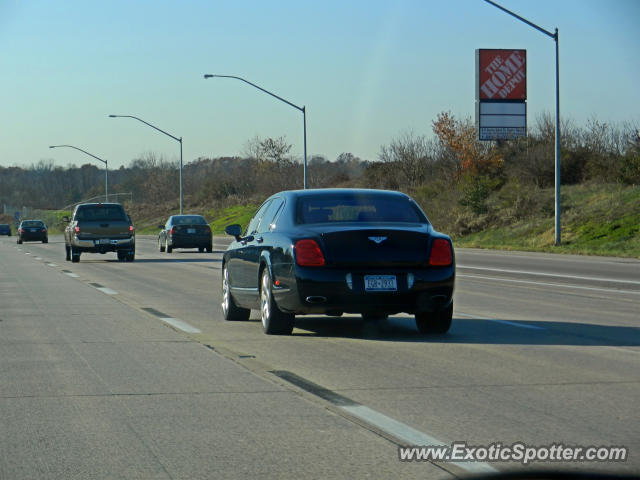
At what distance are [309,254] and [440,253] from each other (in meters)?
1.42

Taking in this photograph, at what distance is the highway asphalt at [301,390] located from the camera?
19.0 ft

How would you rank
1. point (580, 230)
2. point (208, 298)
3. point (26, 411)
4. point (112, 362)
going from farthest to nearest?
point (580, 230)
point (208, 298)
point (112, 362)
point (26, 411)

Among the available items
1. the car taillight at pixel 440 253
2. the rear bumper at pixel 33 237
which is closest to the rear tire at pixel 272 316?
the car taillight at pixel 440 253

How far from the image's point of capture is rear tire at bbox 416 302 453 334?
1148 cm

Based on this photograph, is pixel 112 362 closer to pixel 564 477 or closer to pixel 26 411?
pixel 26 411

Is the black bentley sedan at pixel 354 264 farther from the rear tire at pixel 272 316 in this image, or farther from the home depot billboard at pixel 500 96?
the home depot billboard at pixel 500 96

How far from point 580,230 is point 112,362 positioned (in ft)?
105

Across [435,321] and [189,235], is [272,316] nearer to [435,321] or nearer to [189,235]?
[435,321]

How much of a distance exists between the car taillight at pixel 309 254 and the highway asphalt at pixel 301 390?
0.85m

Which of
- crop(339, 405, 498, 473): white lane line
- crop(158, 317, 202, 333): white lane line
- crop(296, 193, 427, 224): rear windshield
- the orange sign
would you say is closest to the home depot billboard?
the orange sign

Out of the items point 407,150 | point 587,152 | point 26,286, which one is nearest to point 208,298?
point 26,286

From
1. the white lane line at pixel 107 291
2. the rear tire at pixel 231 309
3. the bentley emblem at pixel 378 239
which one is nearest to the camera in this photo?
the bentley emblem at pixel 378 239

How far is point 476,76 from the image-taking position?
53875 mm

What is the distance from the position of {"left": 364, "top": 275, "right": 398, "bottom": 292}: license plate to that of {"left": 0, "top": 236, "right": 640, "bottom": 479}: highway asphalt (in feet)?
1.91
